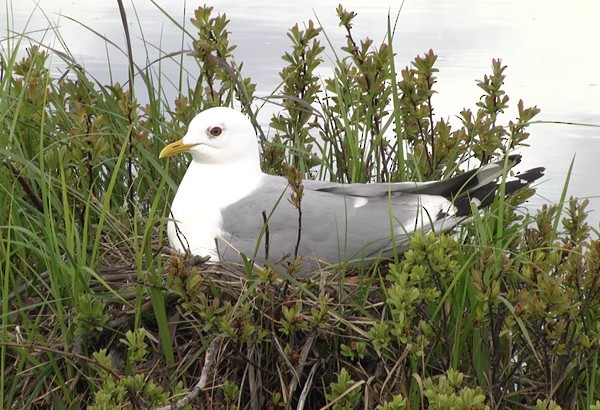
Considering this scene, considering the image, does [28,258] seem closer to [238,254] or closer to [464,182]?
[238,254]

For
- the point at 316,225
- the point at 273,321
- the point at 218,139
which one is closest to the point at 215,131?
the point at 218,139

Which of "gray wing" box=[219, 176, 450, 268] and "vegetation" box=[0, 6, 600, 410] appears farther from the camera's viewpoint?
"gray wing" box=[219, 176, 450, 268]

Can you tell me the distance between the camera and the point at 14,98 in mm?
4098

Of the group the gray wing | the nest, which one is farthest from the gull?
the nest

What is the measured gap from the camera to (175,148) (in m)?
3.84

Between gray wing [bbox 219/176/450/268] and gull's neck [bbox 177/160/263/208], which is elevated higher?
gull's neck [bbox 177/160/263/208]

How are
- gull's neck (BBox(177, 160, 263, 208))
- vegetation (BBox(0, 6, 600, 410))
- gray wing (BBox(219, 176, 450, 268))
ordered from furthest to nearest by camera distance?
gull's neck (BBox(177, 160, 263, 208))
gray wing (BBox(219, 176, 450, 268))
vegetation (BBox(0, 6, 600, 410))

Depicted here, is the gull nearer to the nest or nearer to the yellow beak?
the yellow beak

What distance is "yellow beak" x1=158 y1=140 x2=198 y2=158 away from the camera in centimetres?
383

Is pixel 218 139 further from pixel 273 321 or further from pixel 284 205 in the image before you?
pixel 273 321

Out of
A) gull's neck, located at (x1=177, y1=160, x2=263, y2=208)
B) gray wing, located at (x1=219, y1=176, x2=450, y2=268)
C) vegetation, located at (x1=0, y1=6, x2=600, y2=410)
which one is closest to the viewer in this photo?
vegetation, located at (x1=0, y1=6, x2=600, y2=410)

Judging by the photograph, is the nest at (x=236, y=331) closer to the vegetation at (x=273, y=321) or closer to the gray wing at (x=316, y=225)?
the vegetation at (x=273, y=321)

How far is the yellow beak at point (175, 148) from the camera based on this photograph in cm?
383

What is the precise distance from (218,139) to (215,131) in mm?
30
